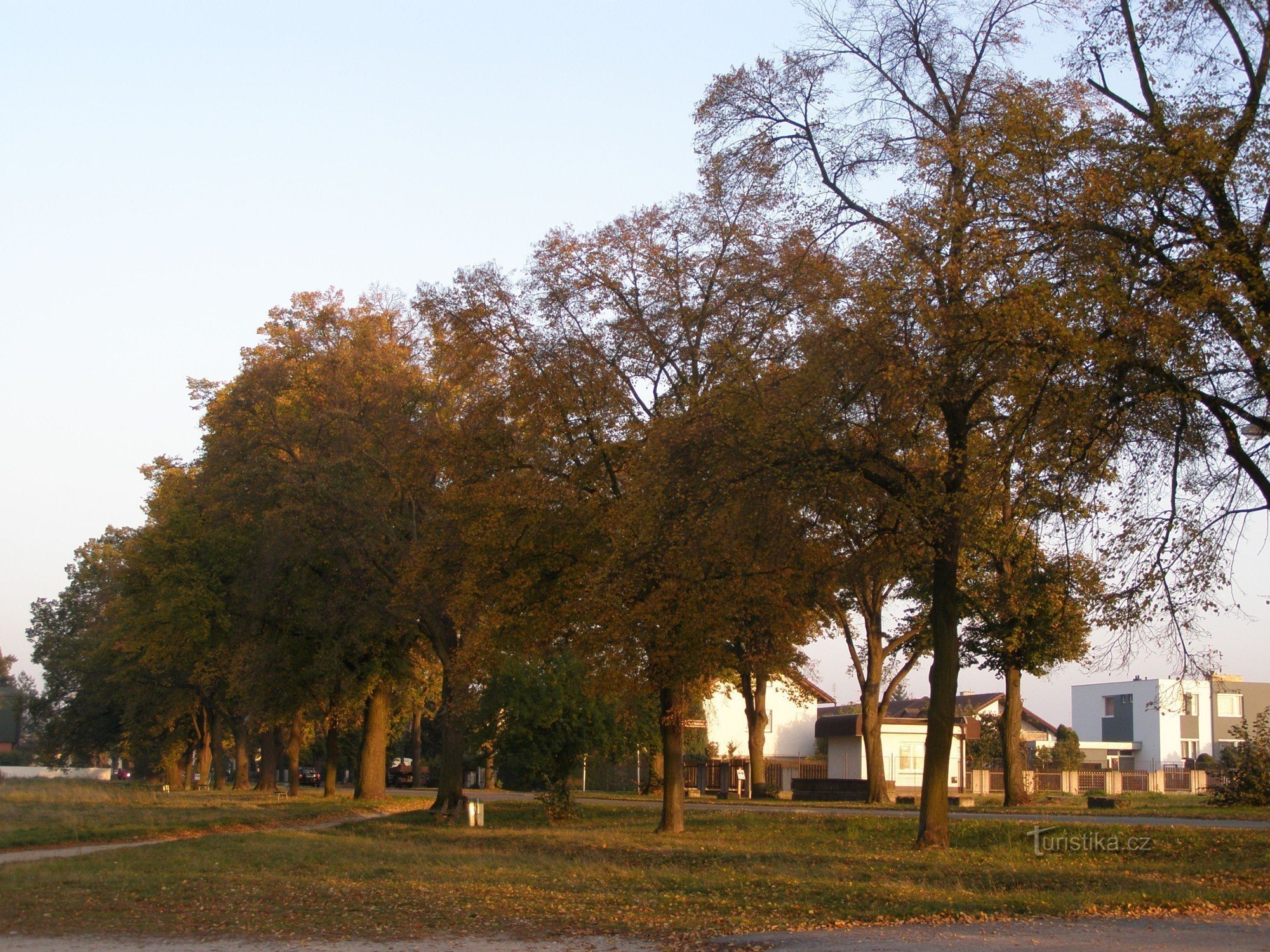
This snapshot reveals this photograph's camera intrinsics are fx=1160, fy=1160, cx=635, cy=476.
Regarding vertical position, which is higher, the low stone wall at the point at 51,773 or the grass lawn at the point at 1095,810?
the grass lawn at the point at 1095,810

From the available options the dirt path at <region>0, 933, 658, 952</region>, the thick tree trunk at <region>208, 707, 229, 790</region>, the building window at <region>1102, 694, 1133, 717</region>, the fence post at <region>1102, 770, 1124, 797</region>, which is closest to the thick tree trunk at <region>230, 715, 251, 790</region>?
the thick tree trunk at <region>208, 707, 229, 790</region>

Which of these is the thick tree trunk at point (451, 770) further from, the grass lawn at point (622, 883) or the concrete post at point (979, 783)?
the concrete post at point (979, 783)

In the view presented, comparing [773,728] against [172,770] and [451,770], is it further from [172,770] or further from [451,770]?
[451,770]

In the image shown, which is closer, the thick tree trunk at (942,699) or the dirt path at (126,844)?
the thick tree trunk at (942,699)

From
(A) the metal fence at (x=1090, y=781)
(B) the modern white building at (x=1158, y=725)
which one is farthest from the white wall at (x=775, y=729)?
(A) the metal fence at (x=1090, y=781)

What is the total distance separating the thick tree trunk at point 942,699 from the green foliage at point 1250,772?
15657mm

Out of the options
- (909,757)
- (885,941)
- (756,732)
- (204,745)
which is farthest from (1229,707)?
(885,941)

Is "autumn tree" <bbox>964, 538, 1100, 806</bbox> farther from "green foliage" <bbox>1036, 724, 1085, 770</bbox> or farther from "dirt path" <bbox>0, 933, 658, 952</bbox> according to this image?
"green foliage" <bbox>1036, 724, 1085, 770</bbox>

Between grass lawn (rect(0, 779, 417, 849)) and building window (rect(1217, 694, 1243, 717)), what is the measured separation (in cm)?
5677

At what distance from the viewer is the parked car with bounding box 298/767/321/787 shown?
251ft

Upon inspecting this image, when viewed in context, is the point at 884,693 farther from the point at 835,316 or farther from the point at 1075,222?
the point at 1075,222

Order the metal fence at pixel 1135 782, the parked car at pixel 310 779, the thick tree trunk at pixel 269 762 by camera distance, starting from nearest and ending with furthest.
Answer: the thick tree trunk at pixel 269 762
the metal fence at pixel 1135 782
the parked car at pixel 310 779

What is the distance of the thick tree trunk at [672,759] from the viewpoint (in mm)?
23953

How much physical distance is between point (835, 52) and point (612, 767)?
4548 centimetres
